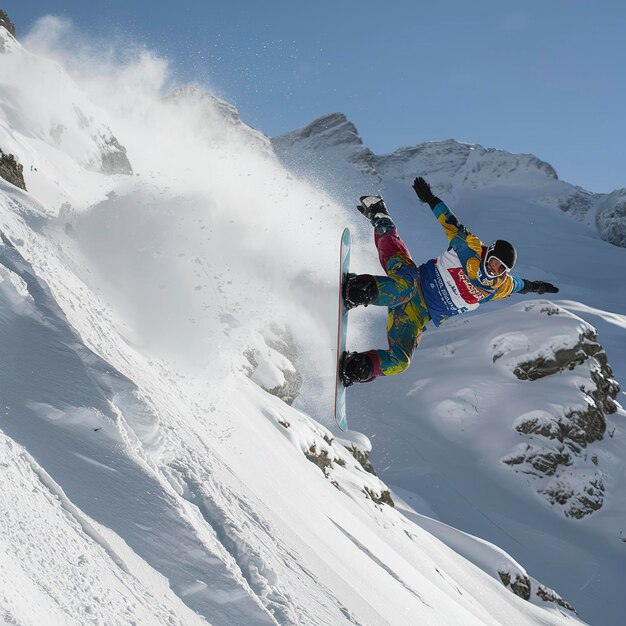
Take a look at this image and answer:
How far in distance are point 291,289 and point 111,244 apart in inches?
313

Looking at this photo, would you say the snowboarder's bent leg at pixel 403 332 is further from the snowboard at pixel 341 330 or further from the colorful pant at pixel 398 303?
the snowboard at pixel 341 330

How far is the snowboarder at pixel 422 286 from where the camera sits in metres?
5.81

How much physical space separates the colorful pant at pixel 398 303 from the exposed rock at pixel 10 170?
8082 mm

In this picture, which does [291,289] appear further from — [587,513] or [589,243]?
[589,243]

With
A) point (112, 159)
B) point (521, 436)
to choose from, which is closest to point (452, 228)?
point (521, 436)

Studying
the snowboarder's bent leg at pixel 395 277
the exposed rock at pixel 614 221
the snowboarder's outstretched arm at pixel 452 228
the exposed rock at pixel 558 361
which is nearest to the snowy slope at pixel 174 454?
the snowboarder's bent leg at pixel 395 277

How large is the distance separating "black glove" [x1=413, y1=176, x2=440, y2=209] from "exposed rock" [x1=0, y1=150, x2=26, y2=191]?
8210 millimetres

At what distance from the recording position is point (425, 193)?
6.12 m

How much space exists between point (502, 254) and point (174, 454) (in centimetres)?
353

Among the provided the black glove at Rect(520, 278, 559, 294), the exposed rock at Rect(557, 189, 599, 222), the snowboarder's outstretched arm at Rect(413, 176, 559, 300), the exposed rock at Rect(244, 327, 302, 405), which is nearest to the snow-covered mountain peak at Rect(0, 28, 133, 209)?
the exposed rock at Rect(244, 327, 302, 405)

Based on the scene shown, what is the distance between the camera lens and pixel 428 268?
628cm

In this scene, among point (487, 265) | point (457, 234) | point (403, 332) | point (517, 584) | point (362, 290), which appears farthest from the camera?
point (517, 584)

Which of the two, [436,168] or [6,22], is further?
[436,168]

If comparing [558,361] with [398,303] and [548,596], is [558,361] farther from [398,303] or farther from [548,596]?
[398,303]
